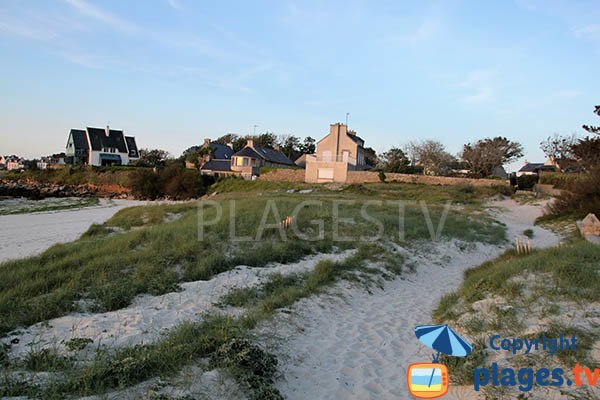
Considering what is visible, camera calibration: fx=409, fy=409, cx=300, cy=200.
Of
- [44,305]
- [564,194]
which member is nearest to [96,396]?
[44,305]

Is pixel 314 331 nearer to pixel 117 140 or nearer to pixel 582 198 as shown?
pixel 582 198

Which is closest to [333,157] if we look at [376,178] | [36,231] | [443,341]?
[376,178]

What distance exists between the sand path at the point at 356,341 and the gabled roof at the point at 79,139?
6393 cm

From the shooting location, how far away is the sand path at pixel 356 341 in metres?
4.51

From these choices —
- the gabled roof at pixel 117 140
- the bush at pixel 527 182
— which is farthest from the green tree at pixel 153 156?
the bush at pixel 527 182

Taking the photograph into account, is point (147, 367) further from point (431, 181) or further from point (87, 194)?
point (87, 194)

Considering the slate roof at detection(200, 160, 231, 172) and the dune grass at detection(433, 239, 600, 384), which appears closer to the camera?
the dune grass at detection(433, 239, 600, 384)

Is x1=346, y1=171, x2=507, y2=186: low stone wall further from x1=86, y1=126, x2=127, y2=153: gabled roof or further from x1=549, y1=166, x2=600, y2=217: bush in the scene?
x1=86, y1=126, x2=127, y2=153: gabled roof

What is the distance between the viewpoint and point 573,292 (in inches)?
251

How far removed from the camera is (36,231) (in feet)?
58.3

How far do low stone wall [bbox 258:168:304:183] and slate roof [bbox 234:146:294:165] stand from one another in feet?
22.4

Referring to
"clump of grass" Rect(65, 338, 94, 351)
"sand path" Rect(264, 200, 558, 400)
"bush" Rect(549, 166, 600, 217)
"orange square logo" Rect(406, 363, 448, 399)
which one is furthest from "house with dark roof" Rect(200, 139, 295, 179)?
"orange square logo" Rect(406, 363, 448, 399)

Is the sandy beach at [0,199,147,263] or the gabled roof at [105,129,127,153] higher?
the gabled roof at [105,129,127,153]

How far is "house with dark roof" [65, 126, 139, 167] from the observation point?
61.3m
